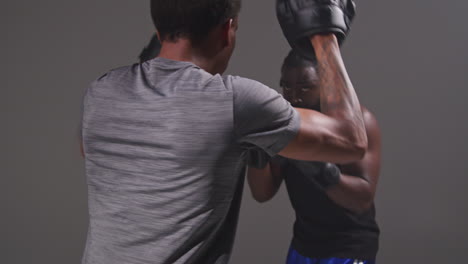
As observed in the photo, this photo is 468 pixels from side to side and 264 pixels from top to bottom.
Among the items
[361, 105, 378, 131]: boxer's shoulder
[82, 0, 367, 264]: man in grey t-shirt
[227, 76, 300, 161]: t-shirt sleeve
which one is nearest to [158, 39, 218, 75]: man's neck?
[82, 0, 367, 264]: man in grey t-shirt

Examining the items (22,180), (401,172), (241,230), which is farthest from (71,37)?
(401,172)

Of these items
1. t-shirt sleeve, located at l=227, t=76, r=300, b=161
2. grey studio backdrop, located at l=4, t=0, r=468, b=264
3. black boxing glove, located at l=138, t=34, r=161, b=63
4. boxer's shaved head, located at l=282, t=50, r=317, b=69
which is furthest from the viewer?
grey studio backdrop, located at l=4, t=0, r=468, b=264

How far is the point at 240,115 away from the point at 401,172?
125cm

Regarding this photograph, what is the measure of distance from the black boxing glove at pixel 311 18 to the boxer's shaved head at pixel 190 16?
0.67ft

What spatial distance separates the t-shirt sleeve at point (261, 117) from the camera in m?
0.68

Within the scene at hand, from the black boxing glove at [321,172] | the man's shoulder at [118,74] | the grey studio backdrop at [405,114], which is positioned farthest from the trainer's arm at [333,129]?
the grey studio backdrop at [405,114]

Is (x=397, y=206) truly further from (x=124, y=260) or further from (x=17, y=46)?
(x=17, y=46)

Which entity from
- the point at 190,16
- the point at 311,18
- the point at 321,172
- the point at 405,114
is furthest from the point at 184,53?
the point at 405,114

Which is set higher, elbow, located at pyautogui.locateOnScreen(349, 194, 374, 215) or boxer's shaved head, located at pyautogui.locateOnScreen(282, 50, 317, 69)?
boxer's shaved head, located at pyautogui.locateOnScreen(282, 50, 317, 69)

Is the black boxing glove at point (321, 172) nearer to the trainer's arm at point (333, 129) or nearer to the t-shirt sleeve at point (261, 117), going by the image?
the trainer's arm at point (333, 129)

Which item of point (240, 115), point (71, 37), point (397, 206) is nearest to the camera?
point (240, 115)

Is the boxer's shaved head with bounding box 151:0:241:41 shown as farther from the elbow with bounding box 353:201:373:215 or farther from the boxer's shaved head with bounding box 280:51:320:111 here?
the elbow with bounding box 353:201:373:215

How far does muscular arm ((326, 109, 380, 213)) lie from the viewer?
1366mm

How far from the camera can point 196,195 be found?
70 cm
